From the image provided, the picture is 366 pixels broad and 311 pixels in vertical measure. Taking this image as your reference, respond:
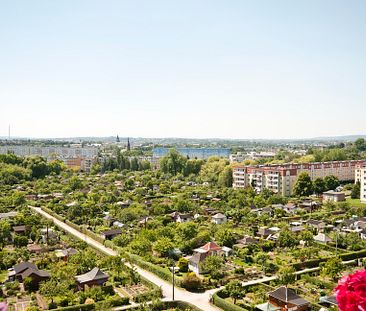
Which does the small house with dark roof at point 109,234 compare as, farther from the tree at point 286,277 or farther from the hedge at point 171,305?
the tree at point 286,277

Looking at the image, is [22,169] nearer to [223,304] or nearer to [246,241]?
[246,241]

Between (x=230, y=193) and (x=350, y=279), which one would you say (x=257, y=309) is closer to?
(x=350, y=279)

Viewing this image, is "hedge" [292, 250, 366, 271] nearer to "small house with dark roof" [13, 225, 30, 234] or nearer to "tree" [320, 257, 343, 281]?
"tree" [320, 257, 343, 281]

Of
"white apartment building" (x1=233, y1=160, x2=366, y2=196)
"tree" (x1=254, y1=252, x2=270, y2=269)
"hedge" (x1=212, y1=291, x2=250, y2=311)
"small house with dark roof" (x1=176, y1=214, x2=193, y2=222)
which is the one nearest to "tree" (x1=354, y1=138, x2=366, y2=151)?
"white apartment building" (x1=233, y1=160, x2=366, y2=196)

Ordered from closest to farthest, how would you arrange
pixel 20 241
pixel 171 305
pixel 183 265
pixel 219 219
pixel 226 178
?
pixel 171 305 < pixel 183 265 < pixel 20 241 < pixel 219 219 < pixel 226 178

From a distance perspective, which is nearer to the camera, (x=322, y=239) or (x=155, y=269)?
(x=155, y=269)

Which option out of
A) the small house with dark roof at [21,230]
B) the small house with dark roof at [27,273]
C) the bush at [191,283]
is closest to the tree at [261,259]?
the bush at [191,283]

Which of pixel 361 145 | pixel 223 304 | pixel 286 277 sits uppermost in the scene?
pixel 361 145

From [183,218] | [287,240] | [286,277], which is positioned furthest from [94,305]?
[183,218]
